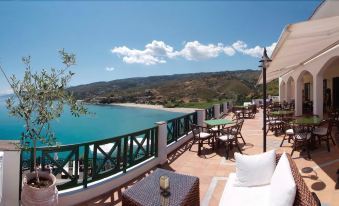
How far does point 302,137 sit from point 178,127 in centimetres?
344

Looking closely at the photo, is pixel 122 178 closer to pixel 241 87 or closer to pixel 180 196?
pixel 180 196

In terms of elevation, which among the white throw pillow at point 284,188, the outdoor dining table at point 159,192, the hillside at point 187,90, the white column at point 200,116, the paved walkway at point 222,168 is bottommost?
the paved walkway at point 222,168

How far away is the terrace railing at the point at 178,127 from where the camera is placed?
7.91 metres

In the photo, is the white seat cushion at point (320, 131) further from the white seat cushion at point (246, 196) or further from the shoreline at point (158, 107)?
the shoreline at point (158, 107)

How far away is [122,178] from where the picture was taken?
5113 millimetres

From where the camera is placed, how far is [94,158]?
15.0ft

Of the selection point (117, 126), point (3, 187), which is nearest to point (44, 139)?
point (3, 187)

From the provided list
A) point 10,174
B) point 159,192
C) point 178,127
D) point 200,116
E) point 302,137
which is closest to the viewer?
point 159,192

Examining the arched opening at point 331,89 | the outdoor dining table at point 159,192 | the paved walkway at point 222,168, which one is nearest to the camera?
the outdoor dining table at point 159,192

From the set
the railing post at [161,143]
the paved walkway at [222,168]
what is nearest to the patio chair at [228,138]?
the paved walkway at [222,168]

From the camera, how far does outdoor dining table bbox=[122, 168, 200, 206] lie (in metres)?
2.96

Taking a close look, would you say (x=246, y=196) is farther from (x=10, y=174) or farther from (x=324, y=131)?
(x=324, y=131)

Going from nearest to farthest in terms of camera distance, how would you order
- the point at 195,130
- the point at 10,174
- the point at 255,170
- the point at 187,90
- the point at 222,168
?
the point at 10,174
the point at 255,170
the point at 222,168
the point at 195,130
the point at 187,90

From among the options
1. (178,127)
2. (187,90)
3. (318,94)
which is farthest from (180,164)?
(187,90)
